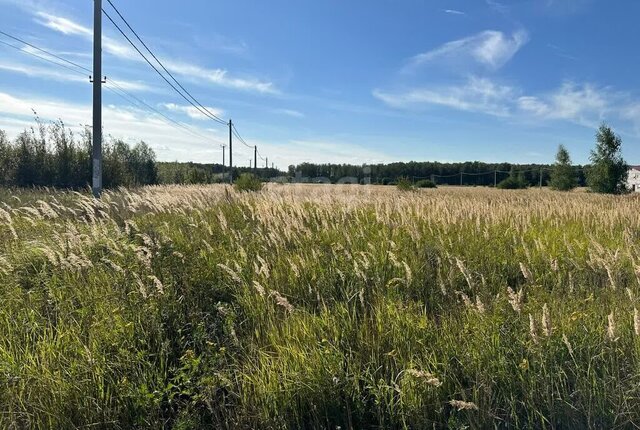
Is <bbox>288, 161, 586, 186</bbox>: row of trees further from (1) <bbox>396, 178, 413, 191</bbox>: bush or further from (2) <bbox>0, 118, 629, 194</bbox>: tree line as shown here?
(1) <bbox>396, 178, 413, 191</bbox>: bush

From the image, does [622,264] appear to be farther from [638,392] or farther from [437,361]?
[437,361]

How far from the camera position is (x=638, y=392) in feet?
6.26

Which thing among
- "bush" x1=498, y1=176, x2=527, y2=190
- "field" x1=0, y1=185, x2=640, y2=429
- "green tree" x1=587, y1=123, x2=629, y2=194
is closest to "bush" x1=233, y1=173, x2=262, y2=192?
"field" x1=0, y1=185, x2=640, y2=429

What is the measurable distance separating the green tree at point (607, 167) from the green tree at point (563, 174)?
24.3ft

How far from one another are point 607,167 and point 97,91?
39114mm

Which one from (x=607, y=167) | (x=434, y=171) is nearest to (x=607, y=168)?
(x=607, y=167)

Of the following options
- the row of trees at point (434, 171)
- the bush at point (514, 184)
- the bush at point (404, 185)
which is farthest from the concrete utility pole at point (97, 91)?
the row of trees at point (434, 171)

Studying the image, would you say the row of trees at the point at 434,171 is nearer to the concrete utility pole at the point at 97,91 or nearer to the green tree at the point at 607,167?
the green tree at the point at 607,167

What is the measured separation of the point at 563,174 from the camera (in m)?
41.8

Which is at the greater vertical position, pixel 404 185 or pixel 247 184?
pixel 404 185

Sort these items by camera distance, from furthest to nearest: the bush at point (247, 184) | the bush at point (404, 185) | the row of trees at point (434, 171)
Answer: the row of trees at point (434, 171) < the bush at point (404, 185) < the bush at point (247, 184)

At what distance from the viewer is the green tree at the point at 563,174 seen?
4134 centimetres

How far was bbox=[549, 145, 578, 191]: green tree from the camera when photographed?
41344mm

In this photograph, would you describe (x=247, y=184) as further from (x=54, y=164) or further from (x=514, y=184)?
(x=514, y=184)
